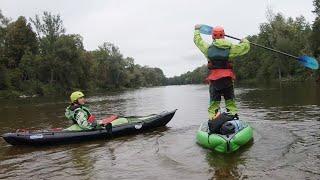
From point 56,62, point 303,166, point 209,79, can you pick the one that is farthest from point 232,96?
point 56,62

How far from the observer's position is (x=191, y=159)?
28.5 ft

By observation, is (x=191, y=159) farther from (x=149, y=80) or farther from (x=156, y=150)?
(x=149, y=80)

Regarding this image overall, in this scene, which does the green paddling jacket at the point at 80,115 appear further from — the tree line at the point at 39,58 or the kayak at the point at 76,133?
the tree line at the point at 39,58

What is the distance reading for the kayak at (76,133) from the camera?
11.4 m

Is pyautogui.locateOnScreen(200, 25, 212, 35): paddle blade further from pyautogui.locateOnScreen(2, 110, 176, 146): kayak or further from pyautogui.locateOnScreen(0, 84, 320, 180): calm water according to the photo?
pyautogui.locateOnScreen(2, 110, 176, 146): kayak

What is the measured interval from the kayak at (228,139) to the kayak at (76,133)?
3256mm

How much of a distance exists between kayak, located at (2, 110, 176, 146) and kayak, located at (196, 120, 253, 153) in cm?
326

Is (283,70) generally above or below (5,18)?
below

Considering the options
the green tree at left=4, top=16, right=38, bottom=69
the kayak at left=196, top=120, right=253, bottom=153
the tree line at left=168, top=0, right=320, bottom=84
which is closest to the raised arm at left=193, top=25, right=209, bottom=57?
the kayak at left=196, top=120, right=253, bottom=153

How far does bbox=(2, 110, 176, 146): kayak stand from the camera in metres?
11.4

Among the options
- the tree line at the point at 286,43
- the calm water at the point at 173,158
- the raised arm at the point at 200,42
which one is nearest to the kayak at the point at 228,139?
the calm water at the point at 173,158

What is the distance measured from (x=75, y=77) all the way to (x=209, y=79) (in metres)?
61.1

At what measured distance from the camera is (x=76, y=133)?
11.6m

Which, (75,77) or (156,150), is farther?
(75,77)
